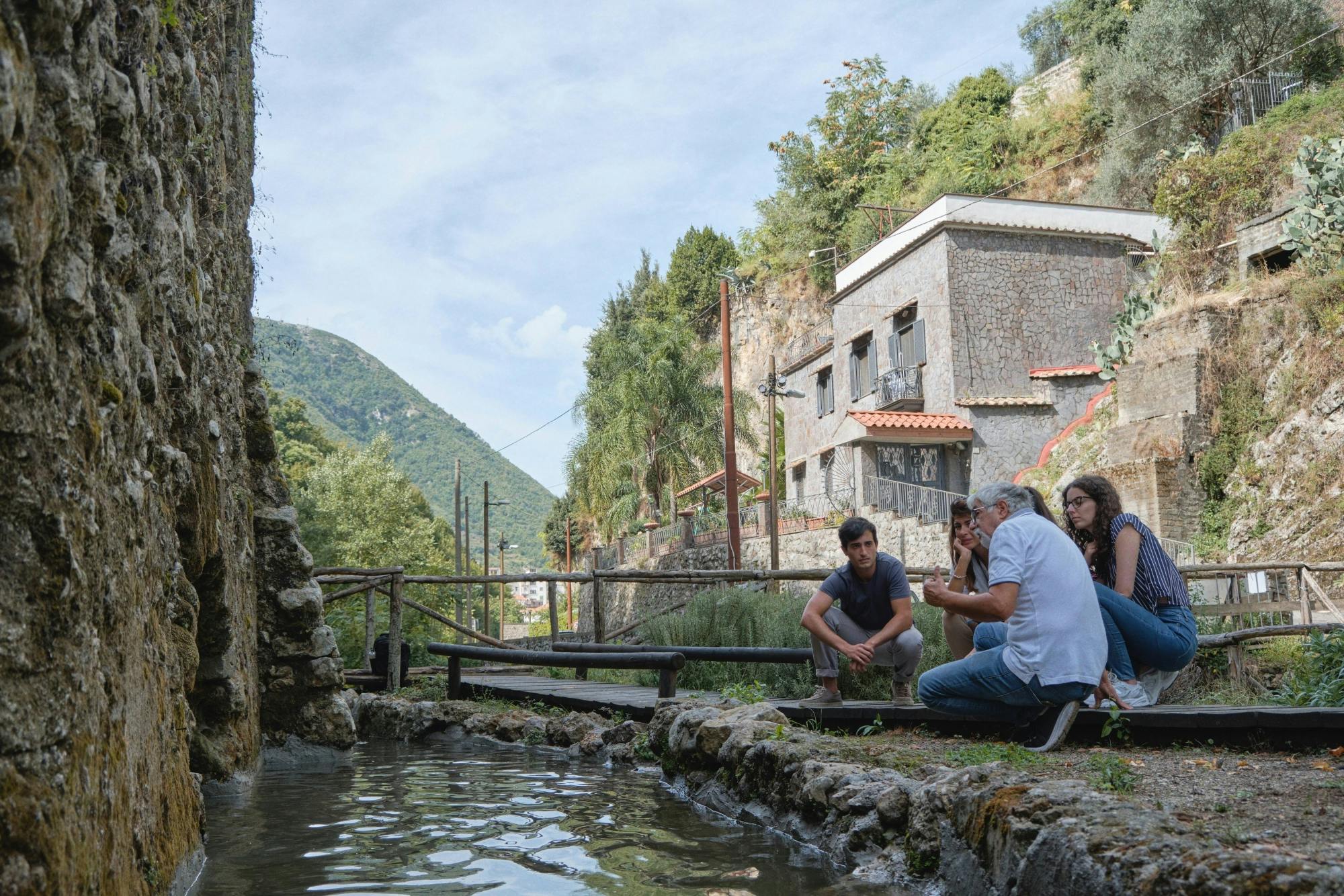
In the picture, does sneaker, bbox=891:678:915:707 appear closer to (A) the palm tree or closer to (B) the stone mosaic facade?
(B) the stone mosaic facade

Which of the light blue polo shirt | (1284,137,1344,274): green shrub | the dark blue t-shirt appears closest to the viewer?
the light blue polo shirt

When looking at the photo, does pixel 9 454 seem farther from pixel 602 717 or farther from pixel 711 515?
pixel 711 515

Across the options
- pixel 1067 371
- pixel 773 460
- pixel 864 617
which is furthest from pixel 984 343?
pixel 864 617

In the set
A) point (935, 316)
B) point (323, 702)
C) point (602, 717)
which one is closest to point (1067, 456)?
point (935, 316)

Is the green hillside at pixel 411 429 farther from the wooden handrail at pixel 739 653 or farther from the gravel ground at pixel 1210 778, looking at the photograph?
the gravel ground at pixel 1210 778

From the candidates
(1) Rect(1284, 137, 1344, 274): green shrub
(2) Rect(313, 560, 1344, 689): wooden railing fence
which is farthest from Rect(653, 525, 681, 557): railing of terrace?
(2) Rect(313, 560, 1344, 689): wooden railing fence

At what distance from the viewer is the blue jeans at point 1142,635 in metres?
5.36

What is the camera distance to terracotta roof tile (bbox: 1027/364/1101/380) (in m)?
27.4

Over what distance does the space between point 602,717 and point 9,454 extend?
22.7 ft

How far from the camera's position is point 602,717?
8.83 metres

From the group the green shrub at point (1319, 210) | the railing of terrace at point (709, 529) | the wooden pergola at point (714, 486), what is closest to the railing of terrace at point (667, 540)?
the railing of terrace at point (709, 529)

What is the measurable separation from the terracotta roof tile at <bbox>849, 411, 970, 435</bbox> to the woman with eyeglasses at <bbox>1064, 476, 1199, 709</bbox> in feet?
71.2

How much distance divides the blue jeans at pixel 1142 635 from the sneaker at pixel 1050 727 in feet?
1.56

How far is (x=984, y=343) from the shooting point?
2827 cm
